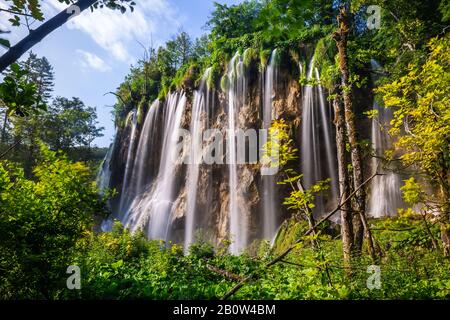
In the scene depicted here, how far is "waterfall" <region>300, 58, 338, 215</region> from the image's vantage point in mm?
16203

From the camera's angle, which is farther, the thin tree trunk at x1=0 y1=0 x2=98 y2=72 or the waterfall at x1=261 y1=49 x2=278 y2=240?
the waterfall at x1=261 y1=49 x2=278 y2=240

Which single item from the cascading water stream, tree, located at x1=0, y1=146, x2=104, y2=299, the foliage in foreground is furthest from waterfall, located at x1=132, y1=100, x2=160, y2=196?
tree, located at x1=0, y1=146, x2=104, y2=299

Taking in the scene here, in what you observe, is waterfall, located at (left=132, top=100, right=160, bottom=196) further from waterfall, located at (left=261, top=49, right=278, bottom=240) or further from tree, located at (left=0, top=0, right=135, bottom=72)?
tree, located at (left=0, top=0, right=135, bottom=72)

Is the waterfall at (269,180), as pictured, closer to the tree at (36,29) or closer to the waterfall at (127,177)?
the waterfall at (127,177)

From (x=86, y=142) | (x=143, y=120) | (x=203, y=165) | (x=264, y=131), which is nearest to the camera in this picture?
(x=264, y=131)

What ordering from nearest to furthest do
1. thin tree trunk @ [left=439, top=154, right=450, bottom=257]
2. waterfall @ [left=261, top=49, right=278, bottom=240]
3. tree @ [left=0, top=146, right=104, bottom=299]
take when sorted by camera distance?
tree @ [left=0, top=146, right=104, bottom=299]
thin tree trunk @ [left=439, top=154, right=450, bottom=257]
waterfall @ [left=261, top=49, right=278, bottom=240]

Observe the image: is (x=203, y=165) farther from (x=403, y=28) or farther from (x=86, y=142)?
(x=86, y=142)

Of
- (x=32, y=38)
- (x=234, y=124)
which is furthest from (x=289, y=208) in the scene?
(x=234, y=124)

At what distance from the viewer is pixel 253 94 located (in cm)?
1852

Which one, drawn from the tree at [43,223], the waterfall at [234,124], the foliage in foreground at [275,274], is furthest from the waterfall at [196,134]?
the tree at [43,223]

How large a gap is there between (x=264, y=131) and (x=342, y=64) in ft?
38.6

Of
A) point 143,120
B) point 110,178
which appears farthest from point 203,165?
point 110,178

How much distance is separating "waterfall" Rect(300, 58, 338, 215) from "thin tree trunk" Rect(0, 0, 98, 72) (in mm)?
15664

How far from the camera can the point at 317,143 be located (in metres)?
16.4
